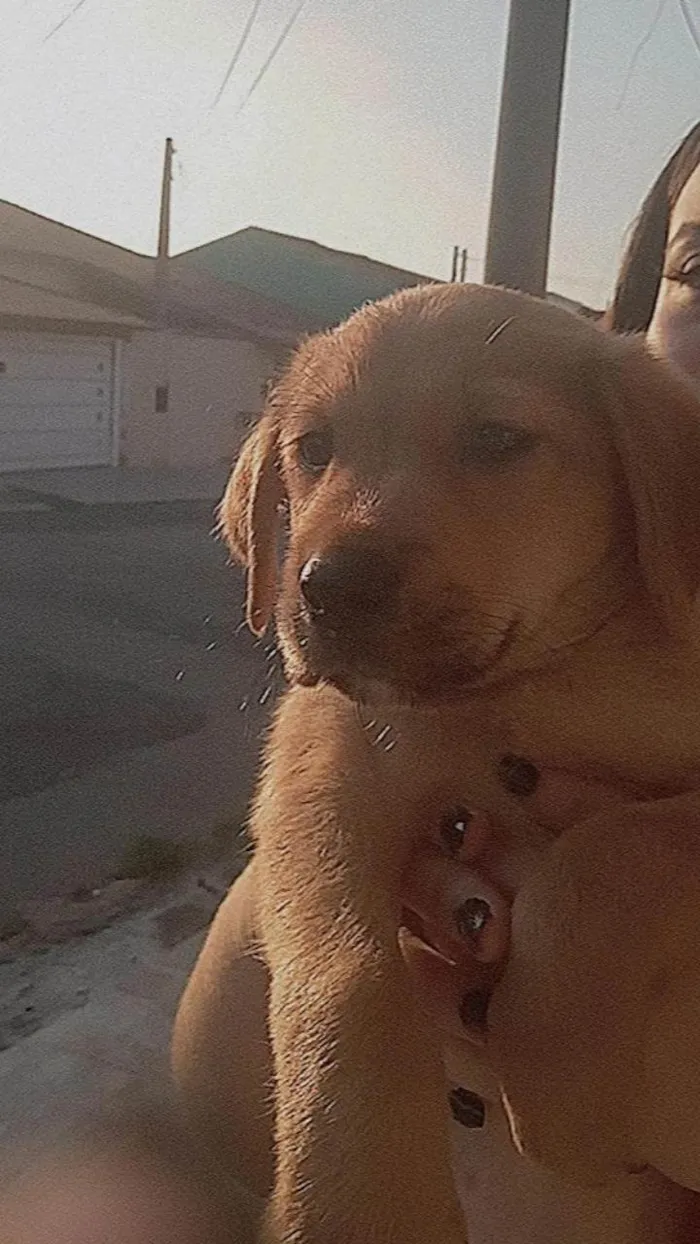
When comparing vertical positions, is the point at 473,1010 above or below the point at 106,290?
below

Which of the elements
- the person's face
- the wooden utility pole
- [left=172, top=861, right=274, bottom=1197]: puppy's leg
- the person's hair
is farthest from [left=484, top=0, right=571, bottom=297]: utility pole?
→ [left=172, top=861, right=274, bottom=1197]: puppy's leg

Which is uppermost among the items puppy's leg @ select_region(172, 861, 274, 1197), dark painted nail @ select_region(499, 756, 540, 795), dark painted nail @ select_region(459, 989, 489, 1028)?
dark painted nail @ select_region(499, 756, 540, 795)

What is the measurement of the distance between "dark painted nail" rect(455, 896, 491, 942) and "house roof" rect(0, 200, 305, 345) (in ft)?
3.01

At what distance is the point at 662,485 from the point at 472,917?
35cm

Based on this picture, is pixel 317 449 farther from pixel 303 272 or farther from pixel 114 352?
pixel 114 352

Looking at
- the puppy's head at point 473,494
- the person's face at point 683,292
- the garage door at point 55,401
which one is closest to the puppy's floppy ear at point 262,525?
the puppy's head at point 473,494

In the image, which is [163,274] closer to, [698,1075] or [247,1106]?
[247,1106]

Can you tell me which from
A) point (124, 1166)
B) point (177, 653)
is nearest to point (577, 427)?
point (124, 1166)

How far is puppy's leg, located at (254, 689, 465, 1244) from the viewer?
1.07m

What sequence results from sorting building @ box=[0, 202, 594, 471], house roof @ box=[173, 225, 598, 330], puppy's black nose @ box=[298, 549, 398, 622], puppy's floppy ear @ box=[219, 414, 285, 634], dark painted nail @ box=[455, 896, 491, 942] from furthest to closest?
1. building @ box=[0, 202, 594, 471]
2. house roof @ box=[173, 225, 598, 330]
3. puppy's floppy ear @ box=[219, 414, 285, 634]
4. dark painted nail @ box=[455, 896, 491, 942]
5. puppy's black nose @ box=[298, 549, 398, 622]

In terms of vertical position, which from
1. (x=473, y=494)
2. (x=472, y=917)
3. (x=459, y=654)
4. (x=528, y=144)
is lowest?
(x=472, y=917)

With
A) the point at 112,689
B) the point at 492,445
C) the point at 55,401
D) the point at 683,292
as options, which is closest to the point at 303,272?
the point at 55,401

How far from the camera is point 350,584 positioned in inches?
36.7

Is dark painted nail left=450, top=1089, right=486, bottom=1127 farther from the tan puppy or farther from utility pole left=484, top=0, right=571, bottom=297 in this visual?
utility pole left=484, top=0, right=571, bottom=297
